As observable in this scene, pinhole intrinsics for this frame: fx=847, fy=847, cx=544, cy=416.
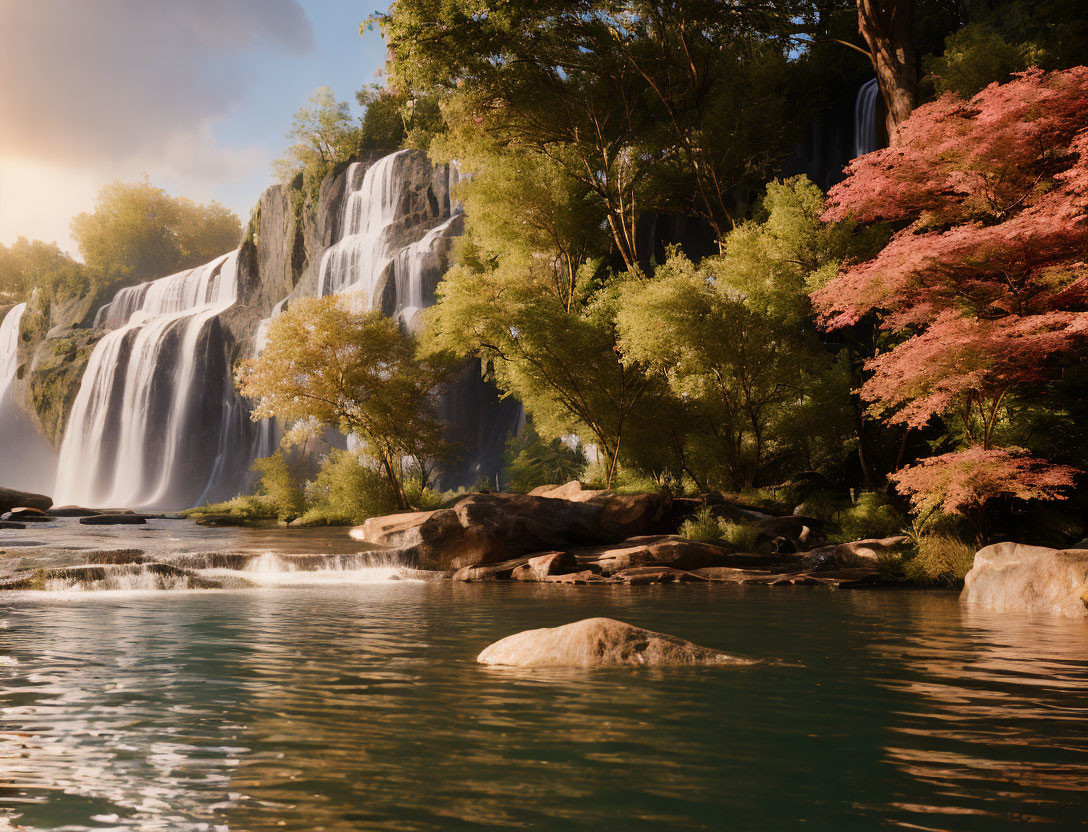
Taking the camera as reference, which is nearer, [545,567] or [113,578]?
[113,578]

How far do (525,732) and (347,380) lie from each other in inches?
906

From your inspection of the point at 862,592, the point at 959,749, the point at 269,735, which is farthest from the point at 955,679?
the point at 862,592

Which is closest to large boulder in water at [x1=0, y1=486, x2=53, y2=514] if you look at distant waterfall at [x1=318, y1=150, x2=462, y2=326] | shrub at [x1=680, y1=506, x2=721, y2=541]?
distant waterfall at [x1=318, y1=150, x2=462, y2=326]

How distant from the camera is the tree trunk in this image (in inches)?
662

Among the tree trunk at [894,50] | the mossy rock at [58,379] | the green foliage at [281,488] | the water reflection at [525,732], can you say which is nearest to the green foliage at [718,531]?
the water reflection at [525,732]

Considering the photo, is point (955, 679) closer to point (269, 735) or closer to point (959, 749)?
point (959, 749)

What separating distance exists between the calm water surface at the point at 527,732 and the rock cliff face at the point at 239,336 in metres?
28.5

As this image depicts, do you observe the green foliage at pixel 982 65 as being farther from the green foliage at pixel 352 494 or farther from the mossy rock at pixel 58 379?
the mossy rock at pixel 58 379

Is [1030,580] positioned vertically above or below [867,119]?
below

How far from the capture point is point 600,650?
711cm

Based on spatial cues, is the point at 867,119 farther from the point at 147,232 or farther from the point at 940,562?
the point at 147,232

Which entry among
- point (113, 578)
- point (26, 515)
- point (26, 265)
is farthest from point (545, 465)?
point (26, 265)

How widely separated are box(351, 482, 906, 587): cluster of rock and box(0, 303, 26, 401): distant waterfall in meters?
61.1

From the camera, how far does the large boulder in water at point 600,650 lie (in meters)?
7.08
